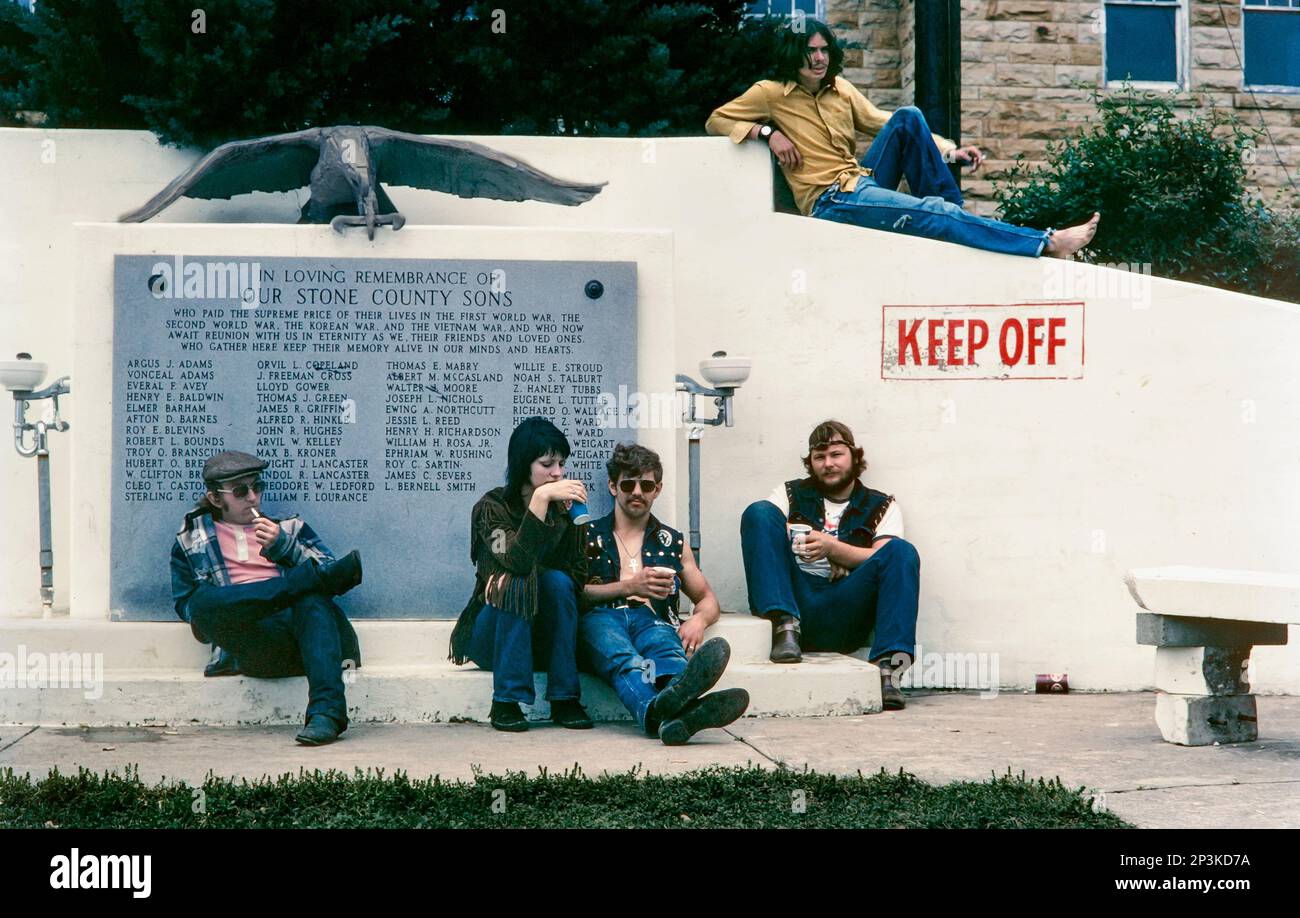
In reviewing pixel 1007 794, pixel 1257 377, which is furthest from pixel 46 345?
pixel 1257 377

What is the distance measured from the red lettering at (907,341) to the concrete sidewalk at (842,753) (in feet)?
6.00

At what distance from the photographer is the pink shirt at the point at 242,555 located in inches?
259

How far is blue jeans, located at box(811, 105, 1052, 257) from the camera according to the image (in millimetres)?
7785

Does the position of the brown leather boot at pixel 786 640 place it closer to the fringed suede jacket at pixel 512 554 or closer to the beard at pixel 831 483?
the beard at pixel 831 483

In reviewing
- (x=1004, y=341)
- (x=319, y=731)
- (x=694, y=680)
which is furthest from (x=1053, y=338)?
(x=319, y=731)

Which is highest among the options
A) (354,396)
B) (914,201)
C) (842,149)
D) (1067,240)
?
(842,149)

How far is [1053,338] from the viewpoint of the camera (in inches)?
303

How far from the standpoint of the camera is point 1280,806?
15.9 ft

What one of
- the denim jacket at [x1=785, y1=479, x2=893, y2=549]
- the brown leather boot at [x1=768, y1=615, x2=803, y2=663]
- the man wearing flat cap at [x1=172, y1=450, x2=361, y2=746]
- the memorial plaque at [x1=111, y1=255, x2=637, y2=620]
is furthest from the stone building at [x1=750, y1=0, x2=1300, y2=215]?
the man wearing flat cap at [x1=172, y1=450, x2=361, y2=746]

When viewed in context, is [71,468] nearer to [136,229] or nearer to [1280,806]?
[136,229]

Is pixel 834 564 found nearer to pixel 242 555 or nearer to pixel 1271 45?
pixel 242 555

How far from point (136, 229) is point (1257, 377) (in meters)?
5.36

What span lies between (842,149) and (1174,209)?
8.07 feet

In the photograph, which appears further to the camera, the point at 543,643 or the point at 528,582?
the point at 543,643
